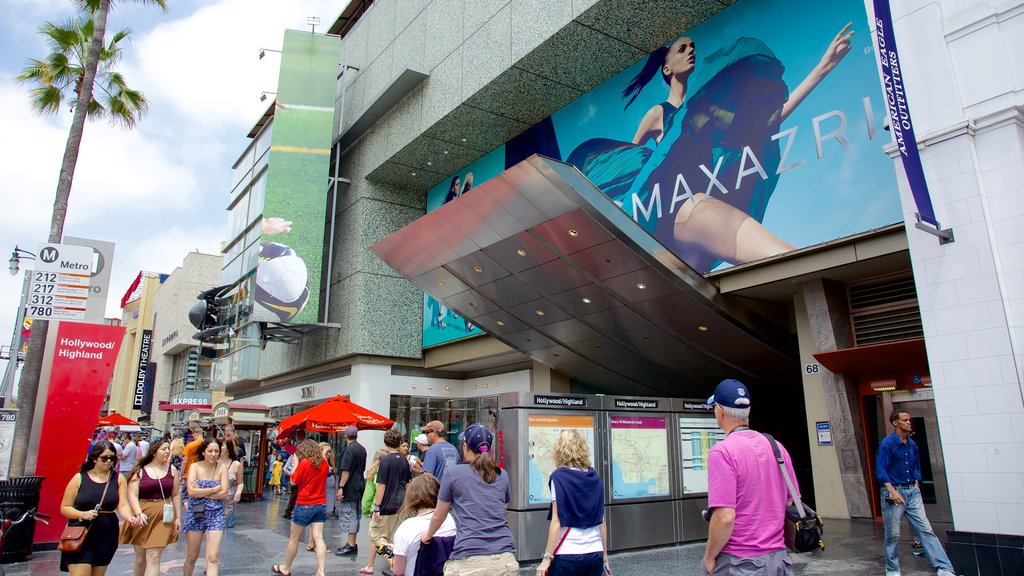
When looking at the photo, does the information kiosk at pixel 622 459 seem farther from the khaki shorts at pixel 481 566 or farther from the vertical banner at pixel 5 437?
the vertical banner at pixel 5 437

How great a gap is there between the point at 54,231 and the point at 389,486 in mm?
7957

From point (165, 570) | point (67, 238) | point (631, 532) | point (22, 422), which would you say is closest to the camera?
point (165, 570)

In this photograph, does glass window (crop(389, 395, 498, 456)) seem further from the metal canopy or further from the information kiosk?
the information kiosk

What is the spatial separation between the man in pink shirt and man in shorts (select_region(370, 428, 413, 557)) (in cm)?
577

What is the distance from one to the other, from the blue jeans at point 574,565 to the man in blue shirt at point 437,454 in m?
3.22

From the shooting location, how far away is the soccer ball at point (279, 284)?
72.8 ft

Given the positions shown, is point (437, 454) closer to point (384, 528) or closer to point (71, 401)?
point (384, 528)

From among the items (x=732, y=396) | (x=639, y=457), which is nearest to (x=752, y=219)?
(x=639, y=457)

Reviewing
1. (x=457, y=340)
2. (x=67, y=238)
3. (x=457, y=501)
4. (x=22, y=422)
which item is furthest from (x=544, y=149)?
(x=457, y=501)

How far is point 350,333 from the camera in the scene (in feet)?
73.4

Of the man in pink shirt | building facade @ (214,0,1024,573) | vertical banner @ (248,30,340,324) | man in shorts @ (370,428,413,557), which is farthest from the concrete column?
vertical banner @ (248,30,340,324)

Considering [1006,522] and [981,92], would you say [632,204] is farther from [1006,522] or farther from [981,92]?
[1006,522]

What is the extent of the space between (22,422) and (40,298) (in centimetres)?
208

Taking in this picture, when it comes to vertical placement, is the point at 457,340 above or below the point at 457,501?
above
